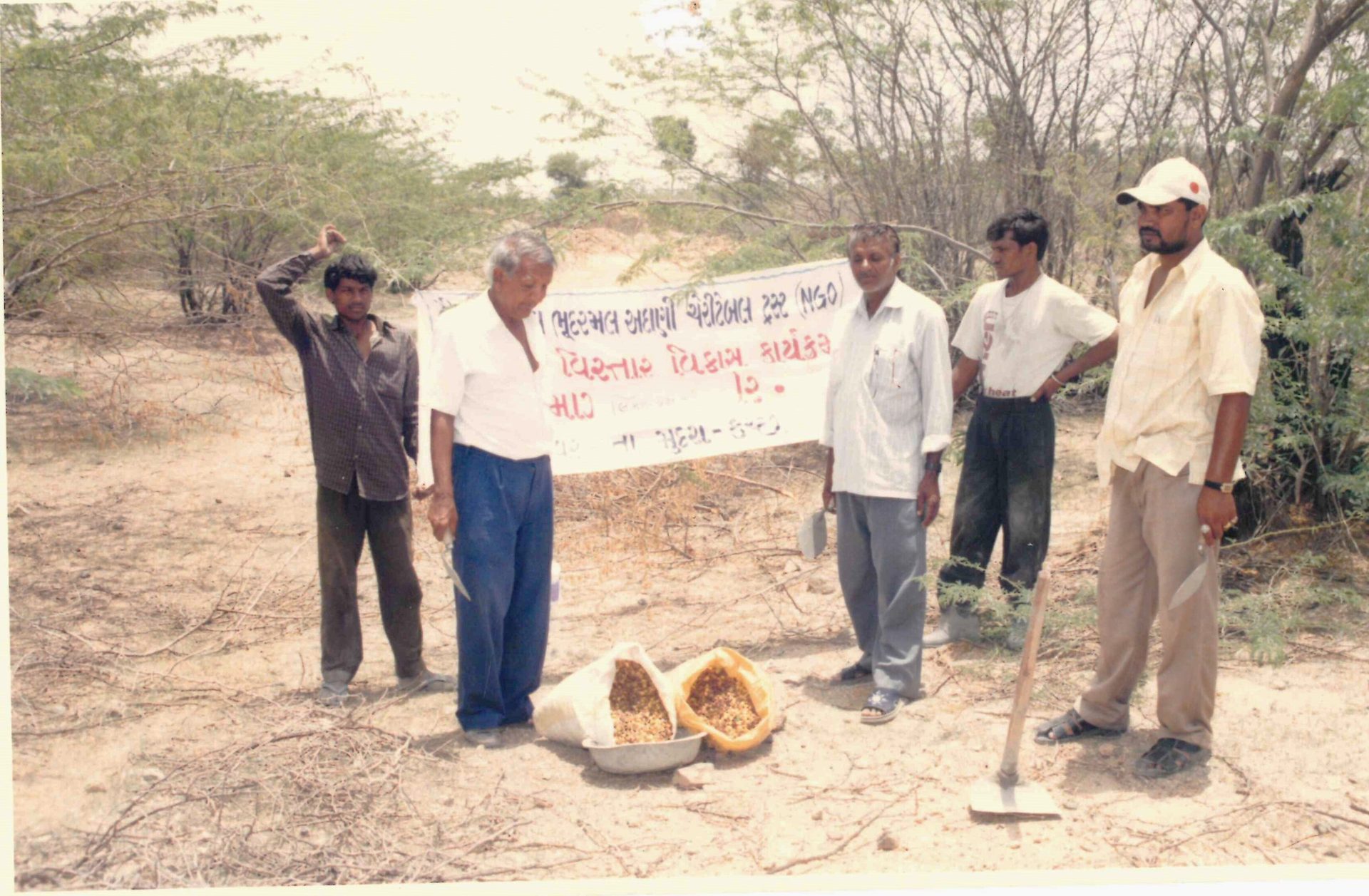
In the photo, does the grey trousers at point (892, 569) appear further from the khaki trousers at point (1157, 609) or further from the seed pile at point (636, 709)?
the seed pile at point (636, 709)

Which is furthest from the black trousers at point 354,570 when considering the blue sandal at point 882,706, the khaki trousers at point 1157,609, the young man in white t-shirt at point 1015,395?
the khaki trousers at point 1157,609

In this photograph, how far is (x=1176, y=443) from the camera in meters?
3.56

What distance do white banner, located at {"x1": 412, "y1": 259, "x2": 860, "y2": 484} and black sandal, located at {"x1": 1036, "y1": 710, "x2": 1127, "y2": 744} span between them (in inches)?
83.9

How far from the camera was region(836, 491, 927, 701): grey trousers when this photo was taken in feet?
14.0

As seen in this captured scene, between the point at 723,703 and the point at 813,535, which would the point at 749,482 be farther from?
the point at 723,703

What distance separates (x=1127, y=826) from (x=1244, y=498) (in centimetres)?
278

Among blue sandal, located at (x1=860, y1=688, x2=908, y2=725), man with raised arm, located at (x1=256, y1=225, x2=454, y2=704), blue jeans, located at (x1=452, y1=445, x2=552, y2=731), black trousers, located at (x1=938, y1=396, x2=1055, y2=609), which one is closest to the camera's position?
blue jeans, located at (x1=452, y1=445, x2=552, y2=731)

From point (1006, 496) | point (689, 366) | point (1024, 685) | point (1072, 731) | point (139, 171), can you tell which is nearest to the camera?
point (1024, 685)

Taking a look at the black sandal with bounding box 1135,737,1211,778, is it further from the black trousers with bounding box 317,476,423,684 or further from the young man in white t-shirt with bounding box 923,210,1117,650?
the black trousers with bounding box 317,476,423,684

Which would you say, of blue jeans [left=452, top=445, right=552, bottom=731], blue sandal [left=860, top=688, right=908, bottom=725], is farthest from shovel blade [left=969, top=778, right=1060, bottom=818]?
blue jeans [left=452, top=445, right=552, bottom=731]

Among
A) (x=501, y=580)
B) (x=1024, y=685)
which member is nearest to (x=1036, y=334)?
(x=1024, y=685)

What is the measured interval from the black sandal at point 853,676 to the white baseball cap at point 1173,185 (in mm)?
2102

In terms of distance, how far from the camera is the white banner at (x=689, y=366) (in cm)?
566

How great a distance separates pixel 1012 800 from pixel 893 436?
135cm
